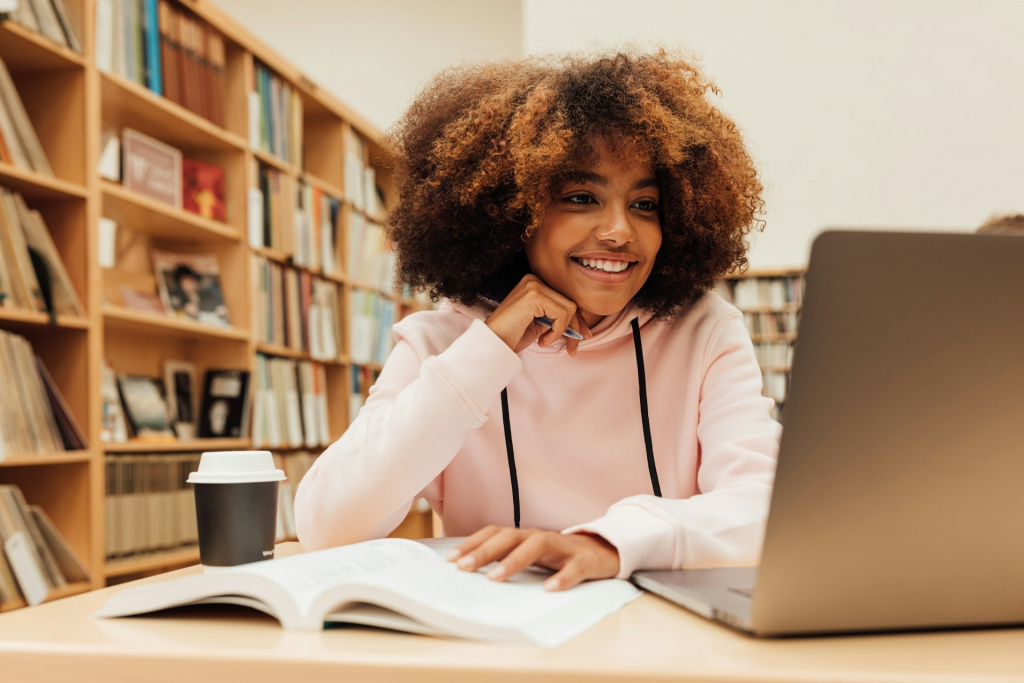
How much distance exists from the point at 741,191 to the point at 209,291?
7.96 ft

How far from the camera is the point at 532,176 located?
1228mm

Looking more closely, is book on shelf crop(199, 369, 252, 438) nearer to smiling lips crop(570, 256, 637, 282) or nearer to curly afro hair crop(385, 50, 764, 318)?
curly afro hair crop(385, 50, 764, 318)

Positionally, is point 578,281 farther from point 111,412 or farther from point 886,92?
point 886,92

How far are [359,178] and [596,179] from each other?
10.8ft

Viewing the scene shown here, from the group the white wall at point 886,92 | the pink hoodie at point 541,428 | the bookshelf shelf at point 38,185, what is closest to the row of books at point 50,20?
the bookshelf shelf at point 38,185

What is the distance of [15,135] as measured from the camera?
2340 millimetres

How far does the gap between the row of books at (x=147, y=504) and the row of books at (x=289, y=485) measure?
1.58 ft

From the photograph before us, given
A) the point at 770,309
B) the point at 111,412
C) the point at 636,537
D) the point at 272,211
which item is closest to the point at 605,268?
the point at 636,537

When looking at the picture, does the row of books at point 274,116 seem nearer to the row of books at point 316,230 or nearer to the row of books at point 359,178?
the row of books at point 316,230

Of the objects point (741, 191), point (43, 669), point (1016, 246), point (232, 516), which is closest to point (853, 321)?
point (1016, 246)

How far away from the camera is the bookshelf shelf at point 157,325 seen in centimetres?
271

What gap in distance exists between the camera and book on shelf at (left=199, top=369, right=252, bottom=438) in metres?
3.28

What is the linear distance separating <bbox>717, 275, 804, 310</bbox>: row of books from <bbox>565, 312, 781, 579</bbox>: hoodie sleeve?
4546 mm

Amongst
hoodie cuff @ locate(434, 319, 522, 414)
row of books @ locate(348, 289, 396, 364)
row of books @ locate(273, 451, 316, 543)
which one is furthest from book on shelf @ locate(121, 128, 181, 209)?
hoodie cuff @ locate(434, 319, 522, 414)
